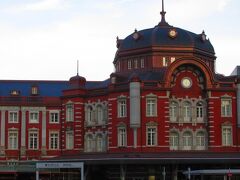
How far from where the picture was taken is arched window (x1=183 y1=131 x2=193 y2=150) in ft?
241

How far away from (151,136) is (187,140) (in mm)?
4597

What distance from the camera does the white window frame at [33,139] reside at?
84.4 metres

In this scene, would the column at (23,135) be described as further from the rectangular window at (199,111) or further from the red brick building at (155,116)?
the rectangular window at (199,111)

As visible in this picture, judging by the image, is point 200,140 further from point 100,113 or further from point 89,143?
point 89,143

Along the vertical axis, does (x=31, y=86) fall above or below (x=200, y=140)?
above

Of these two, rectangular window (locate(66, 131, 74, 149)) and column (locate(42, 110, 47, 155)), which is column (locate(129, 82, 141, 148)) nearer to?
rectangular window (locate(66, 131, 74, 149))

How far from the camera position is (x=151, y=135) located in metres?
72.1

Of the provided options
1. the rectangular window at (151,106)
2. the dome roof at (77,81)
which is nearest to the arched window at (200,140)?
the rectangular window at (151,106)

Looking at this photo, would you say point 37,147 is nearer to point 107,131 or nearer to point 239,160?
point 107,131

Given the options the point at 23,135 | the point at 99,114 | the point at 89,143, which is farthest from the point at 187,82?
the point at 23,135

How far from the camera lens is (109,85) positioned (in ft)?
247

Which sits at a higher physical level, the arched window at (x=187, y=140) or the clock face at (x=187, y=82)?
Answer: the clock face at (x=187, y=82)

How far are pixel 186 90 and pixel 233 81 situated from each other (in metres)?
5.68

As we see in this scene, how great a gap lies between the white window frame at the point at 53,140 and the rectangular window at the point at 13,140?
14.6ft
